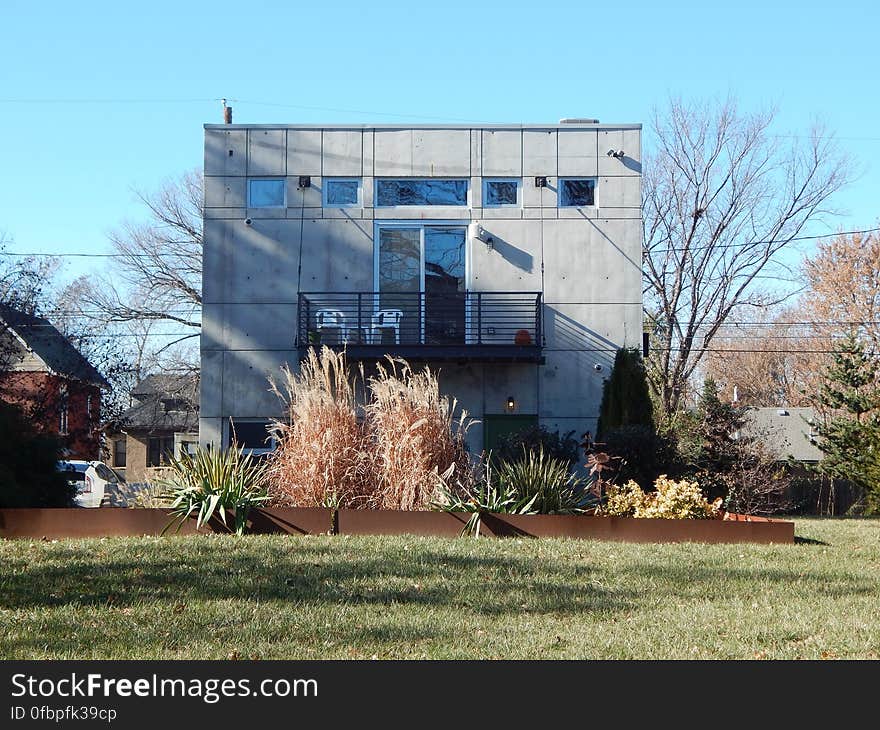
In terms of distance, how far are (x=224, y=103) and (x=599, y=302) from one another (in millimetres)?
13268

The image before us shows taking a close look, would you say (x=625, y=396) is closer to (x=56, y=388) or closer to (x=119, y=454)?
(x=56, y=388)

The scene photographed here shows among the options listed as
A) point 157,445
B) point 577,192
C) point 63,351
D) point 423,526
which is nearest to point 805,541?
point 423,526

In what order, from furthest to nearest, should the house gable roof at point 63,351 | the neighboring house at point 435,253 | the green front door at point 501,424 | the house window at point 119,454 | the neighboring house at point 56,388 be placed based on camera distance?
the house window at point 119,454
the house gable roof at point 63,351
the neighboring house at point 56,388
the neighboring house at point 435,253
the green front door at point 501,424

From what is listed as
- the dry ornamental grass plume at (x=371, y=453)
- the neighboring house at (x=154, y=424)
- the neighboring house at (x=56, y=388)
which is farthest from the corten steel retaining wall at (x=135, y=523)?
the neighboring house at (x=154, y=424)

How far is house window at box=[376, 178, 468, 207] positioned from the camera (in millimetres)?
19469

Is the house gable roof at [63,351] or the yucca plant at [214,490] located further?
the house gable roof at [63,351]

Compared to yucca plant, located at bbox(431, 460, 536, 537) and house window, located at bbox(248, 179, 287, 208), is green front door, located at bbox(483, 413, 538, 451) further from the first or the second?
yucca plant, located at bbox(431, 460, 536, 537)

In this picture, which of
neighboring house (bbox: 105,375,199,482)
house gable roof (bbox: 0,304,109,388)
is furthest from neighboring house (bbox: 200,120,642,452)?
neighboring house (bbox: 105,375,199,482)

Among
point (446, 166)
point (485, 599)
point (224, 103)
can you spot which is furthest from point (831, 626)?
point (224, 103)

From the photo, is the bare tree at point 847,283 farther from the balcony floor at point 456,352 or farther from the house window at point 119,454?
the house window at point 119,454

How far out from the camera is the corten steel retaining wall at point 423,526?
976cm

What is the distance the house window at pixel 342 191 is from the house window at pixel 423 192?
0.42 metres

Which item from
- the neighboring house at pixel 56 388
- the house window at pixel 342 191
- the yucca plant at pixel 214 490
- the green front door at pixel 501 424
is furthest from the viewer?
the neighboring house at pixel 56 388

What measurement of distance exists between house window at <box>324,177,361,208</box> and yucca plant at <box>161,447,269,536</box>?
9.81 m
